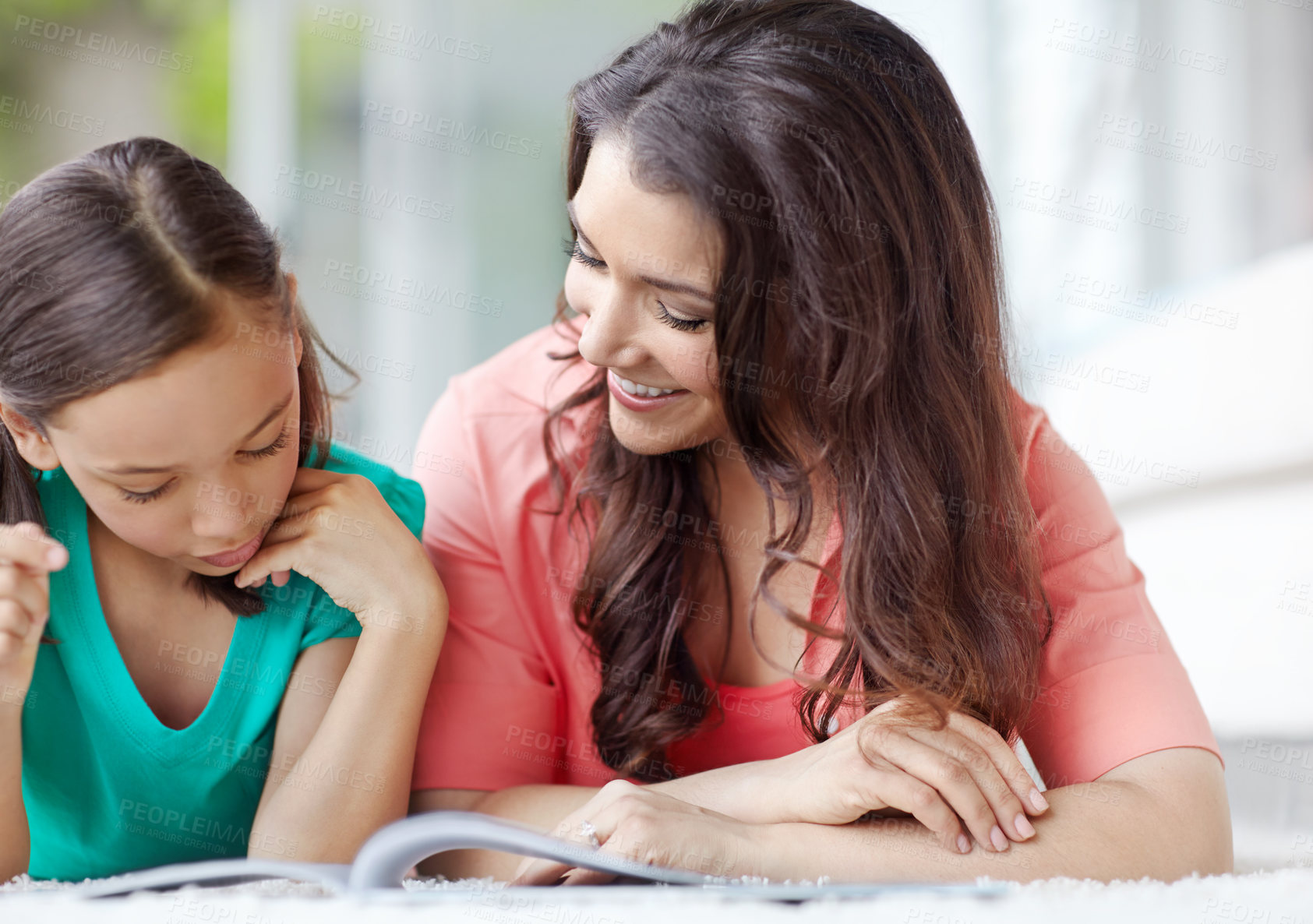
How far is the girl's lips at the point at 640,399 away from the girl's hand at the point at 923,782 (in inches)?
13.1

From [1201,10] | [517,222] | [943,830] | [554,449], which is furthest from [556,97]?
[943,830]

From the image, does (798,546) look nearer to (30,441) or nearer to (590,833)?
(590,833)

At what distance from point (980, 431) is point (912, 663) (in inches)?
9.5

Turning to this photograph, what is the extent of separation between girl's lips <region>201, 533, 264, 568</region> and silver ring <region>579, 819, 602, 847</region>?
0.37 meters

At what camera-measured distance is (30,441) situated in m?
0.87

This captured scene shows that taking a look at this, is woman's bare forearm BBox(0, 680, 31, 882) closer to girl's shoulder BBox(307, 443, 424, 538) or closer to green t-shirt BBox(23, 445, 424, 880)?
green t-shirt BBox(23, 445, 424, 880)

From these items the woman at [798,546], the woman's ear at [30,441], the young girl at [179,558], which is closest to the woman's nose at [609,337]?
the woman at [798,546]

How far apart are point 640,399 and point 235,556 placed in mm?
Result: 383

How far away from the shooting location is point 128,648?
97 centimetres

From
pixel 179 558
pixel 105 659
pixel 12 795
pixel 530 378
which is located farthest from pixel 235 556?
pixel 530 378

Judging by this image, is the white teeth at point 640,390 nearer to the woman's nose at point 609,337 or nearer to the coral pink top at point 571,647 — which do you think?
the woman's nose at point 609,337

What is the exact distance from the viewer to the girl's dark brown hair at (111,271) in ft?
2.62

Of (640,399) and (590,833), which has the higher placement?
(640,399)

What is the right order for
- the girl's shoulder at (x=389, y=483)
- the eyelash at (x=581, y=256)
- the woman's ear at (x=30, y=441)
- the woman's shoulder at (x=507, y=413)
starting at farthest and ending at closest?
the woman's shoulder at (x=507, y=413) < the girl's shoulder at (x=389, y=483) < the eyelash at (x=581, y=256) < the woman's ear at (x=30, y=441)
